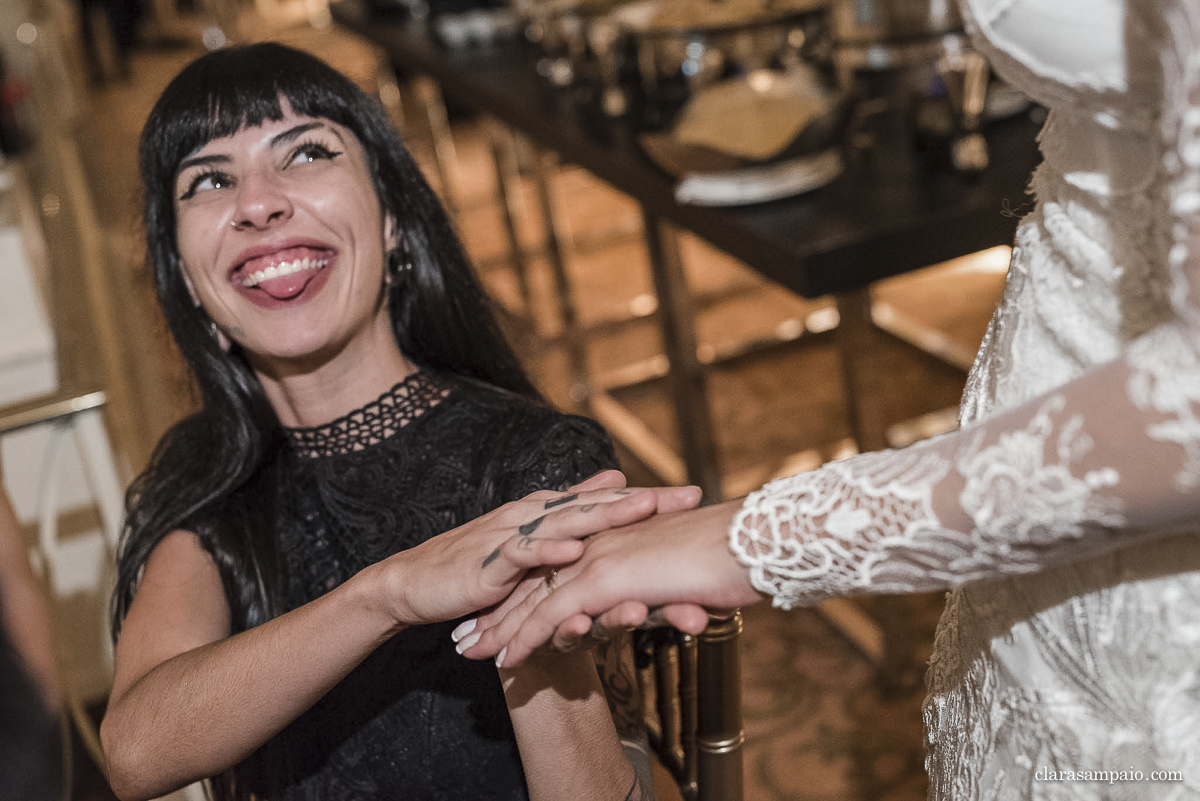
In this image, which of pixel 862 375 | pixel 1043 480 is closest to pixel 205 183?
pixel 1043 480

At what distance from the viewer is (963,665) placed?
3.01 ft

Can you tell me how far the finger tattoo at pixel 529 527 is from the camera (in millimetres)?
893

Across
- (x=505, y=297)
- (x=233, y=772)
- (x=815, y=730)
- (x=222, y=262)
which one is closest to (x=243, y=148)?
(x=222, y=262)

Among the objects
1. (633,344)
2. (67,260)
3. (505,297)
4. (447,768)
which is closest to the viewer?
(447,768)

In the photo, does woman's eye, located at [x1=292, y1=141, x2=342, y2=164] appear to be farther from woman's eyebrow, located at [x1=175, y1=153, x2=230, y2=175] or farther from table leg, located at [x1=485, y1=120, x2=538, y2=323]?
table leg, located at [x1=485, y1=120, x2=538, y2=323]

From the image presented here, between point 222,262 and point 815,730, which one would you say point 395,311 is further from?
point 815,730

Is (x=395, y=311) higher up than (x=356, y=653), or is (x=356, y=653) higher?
(x=395, y=311)

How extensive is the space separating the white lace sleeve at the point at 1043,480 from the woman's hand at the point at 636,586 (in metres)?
0.03

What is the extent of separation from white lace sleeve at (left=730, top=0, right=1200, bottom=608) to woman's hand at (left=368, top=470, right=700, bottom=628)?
0.15 metres

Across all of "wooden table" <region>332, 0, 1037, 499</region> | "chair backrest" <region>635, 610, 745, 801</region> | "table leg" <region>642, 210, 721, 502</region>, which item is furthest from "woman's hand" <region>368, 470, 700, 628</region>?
"table leg" <region>642, 210, 721, 502</region>

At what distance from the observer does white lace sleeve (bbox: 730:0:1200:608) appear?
22.7 inches

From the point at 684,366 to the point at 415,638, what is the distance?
166 centimetres

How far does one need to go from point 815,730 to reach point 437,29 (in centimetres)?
253

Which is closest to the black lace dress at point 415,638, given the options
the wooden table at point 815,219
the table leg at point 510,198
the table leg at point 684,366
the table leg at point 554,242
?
the wooden table at point 815,219
